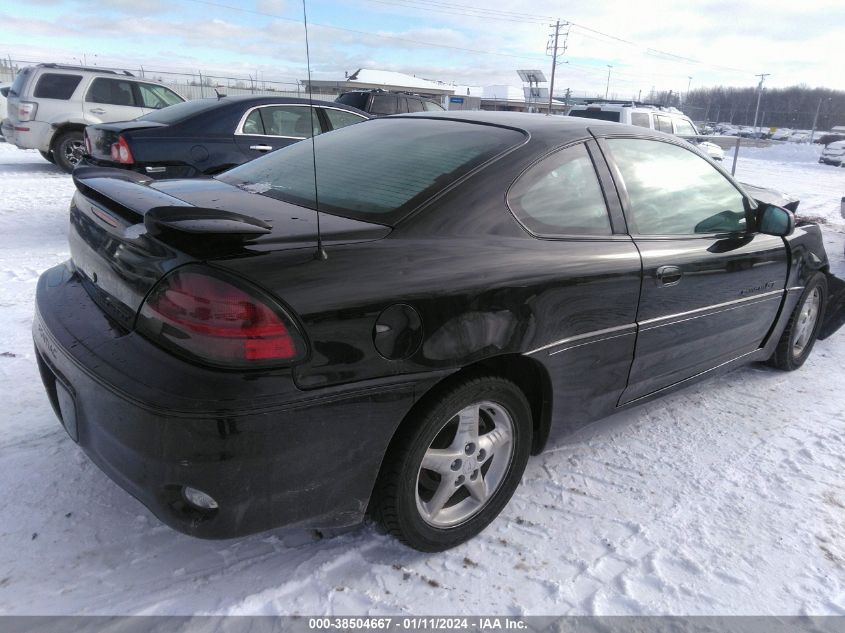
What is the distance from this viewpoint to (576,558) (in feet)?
7.59

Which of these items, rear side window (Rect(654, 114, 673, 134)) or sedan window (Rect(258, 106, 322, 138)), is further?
rear side window (Rect(654, 114, 673, 134))

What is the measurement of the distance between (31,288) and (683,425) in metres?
4.61

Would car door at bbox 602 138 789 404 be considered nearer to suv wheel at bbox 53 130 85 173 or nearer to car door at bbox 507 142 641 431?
car door at bbox 507 142 641 431

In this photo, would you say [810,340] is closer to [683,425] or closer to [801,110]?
[683,425]

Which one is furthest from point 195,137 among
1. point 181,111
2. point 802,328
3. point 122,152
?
point 802,328

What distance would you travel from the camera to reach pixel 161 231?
5.67 ft

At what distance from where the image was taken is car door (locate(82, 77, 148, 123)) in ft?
36.3

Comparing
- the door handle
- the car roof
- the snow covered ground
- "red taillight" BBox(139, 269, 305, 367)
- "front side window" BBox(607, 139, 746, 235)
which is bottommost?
the snow covered ground

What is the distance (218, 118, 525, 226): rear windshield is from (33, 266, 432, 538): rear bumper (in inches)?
28.4

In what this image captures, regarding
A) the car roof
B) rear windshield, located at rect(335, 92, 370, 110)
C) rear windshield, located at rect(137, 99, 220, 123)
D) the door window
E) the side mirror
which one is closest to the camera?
the car roof

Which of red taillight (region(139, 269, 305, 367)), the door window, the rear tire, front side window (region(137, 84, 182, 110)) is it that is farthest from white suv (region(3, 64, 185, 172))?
the rear tire

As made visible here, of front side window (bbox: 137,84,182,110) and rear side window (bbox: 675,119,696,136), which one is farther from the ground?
front side window (bbox: 137,84,182,110)

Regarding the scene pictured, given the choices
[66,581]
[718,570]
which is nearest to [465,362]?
[718,570]

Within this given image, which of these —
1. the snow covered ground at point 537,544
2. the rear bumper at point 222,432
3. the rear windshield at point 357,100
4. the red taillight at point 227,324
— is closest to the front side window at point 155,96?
the rear windshield at point 357,100
